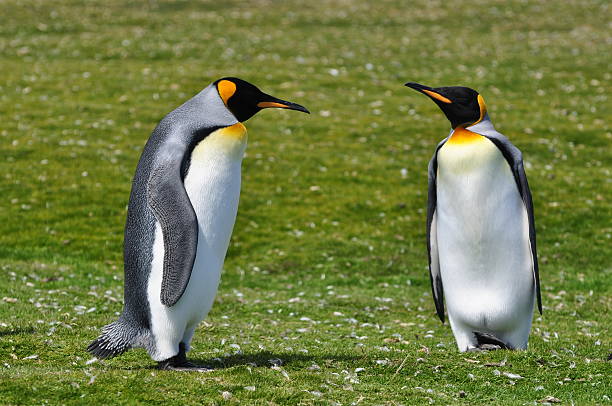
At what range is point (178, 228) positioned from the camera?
5.97 meters

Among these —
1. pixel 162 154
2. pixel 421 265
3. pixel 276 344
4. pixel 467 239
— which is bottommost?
pixel 421 265

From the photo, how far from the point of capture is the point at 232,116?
6.40 m

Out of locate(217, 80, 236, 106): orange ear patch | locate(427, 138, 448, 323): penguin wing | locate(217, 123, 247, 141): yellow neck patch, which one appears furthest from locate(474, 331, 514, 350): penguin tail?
locate(217, 80, 236, 106): orange ear patch

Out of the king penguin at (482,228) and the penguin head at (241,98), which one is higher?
the penguin head at (241,98)

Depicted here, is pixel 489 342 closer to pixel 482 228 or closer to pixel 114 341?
pixel 482 228

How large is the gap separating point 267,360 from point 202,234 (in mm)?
1318

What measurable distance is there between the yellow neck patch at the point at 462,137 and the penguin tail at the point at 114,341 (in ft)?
11.0

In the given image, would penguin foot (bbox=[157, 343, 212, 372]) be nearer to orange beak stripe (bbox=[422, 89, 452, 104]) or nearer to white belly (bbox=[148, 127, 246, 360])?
white belly (bbox=[148, 127, 246, 360])

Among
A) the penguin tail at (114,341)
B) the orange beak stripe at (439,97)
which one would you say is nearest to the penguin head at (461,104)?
the orange beak stripe at (439,97)

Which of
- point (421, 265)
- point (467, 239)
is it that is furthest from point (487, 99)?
point (467, 239)

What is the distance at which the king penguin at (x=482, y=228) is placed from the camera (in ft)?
24.9

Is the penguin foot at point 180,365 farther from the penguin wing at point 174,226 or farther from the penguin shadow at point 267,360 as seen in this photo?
the penguin wing at point 174,226

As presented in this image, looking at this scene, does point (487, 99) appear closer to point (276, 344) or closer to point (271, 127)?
point (271, 127)

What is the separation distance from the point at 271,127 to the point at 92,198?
21.0ft
